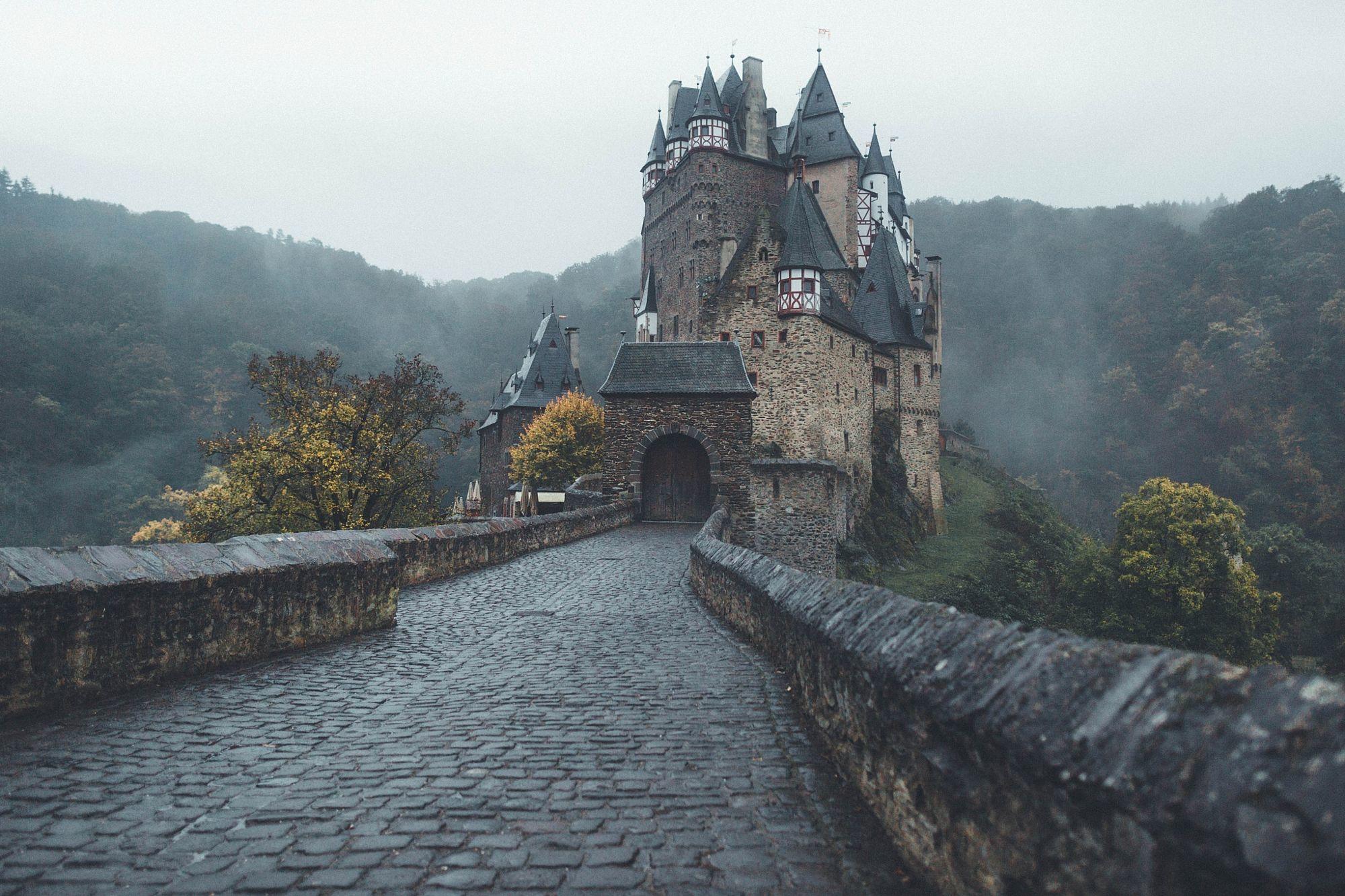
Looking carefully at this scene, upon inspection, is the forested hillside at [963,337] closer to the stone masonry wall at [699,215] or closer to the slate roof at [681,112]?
the stone masonry wall at [699,215]

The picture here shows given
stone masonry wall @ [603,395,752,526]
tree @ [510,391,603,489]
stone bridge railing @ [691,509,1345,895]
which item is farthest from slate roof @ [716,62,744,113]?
stone bridge railing @ [691,509,1345,895]

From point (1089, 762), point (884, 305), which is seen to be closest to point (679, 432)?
point (1089, 762)

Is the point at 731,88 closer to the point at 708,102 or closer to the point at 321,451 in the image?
the point at 708,102

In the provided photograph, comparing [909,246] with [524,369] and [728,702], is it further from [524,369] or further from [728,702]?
[728,702]

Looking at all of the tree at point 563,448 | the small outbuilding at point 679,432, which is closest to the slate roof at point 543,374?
the tree at point 563,448

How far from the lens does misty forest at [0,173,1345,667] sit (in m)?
65.8

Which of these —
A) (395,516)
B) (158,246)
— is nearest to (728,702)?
(395,516)

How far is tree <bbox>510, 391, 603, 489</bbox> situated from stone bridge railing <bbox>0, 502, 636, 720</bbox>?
3477cm

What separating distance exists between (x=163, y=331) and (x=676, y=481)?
81.7 m

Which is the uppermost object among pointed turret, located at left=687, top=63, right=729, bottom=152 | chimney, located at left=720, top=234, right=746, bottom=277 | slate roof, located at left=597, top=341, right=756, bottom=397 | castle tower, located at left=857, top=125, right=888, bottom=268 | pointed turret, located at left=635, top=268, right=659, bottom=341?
pointed turret, located at left=687, top=63, right=729, bottom=152

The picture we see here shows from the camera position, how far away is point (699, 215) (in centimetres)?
4959

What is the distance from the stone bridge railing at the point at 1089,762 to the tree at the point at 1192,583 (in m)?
33.9

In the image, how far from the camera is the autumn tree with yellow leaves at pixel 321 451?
2530 centimetres

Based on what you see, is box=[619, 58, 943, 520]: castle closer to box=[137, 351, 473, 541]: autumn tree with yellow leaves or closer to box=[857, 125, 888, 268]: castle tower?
box=[857, 125, 888, 268]: castle tower
